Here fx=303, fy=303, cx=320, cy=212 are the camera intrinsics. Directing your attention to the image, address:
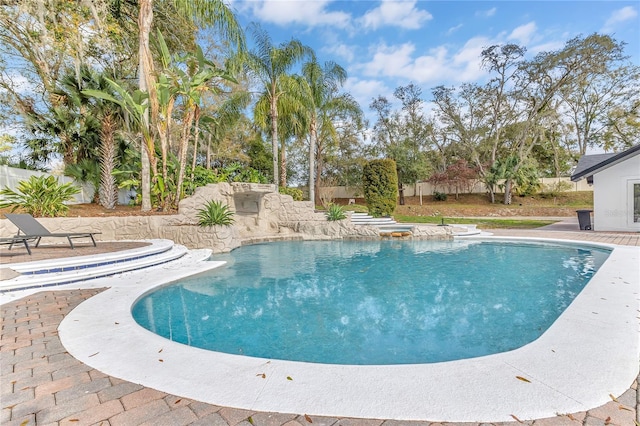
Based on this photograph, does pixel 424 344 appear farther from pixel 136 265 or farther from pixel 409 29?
pixel 409 29

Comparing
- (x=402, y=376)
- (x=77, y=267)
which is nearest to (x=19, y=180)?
(x=77, y=267)

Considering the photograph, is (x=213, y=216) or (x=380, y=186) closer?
(x=213, y=216)

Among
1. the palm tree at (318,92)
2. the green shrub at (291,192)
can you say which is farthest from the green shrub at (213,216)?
the palm tree at (318,92)

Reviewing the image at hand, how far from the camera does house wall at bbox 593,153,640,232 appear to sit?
472 inches

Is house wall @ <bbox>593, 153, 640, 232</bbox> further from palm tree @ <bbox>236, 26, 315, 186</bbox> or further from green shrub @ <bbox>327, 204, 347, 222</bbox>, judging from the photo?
palm tree @ <bbox>236, 26, 315, 186</bbox>

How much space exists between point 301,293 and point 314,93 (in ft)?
49.1

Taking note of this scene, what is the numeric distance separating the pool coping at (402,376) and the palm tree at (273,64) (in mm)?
13404

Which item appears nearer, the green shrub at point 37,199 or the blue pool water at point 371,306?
the blue pool water at point 371,306

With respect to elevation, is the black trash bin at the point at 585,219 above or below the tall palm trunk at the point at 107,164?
below

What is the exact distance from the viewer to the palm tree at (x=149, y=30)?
9.75 meters

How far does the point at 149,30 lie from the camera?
33.5ft

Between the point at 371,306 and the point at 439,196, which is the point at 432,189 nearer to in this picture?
the point at 439,196

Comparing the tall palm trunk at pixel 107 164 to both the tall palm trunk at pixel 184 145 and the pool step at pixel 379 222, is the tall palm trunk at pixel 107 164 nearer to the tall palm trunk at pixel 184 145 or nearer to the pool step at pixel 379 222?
the tall palm trunk at pixel 184 145

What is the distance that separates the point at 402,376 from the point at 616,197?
15177 millimetres
